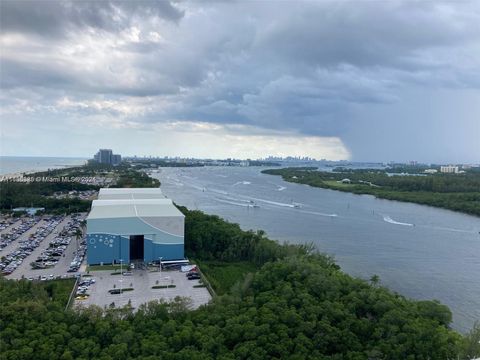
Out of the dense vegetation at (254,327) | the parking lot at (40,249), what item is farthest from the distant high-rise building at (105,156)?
the dense vegetation at (254,327)

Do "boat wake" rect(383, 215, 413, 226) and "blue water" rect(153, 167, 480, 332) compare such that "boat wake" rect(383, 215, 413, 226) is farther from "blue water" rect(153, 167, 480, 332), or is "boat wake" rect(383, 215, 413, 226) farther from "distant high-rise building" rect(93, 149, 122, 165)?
"distant high-rise building" rect(93, 149, 122, 165)

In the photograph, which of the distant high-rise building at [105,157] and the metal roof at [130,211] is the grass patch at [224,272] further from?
the distant high-rise building at [105,157]

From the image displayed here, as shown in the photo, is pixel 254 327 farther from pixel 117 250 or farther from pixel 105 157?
pixel 105 157

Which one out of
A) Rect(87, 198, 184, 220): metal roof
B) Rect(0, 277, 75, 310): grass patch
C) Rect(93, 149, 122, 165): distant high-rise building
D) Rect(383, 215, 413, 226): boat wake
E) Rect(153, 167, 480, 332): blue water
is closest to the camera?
Rect(0, 277, 75, 310): grass patch

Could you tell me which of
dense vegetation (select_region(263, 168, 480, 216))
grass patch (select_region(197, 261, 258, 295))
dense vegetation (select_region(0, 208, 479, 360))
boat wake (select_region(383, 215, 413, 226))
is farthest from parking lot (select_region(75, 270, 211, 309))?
dense vegetation (select_region(263, 168, 480, 216))

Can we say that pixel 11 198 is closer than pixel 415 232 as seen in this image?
No

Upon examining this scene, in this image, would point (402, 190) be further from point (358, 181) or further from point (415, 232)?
Result: point (415, 232)

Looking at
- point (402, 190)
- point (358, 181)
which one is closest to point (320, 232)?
point (402, 190)
